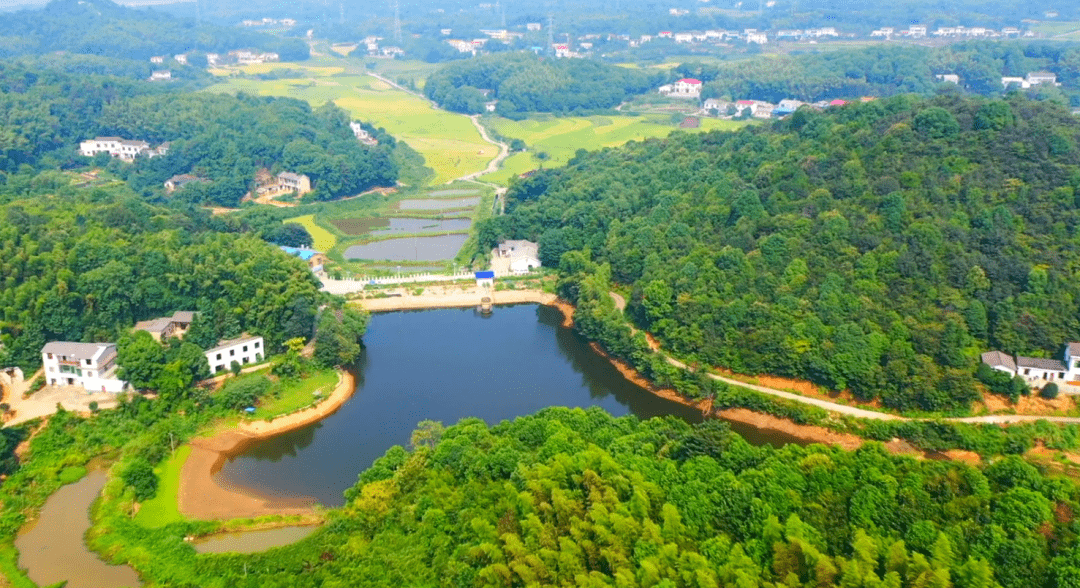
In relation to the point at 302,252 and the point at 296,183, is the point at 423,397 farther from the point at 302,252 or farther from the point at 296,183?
the point at 296,183

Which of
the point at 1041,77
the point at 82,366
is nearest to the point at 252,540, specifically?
the point at 82,366

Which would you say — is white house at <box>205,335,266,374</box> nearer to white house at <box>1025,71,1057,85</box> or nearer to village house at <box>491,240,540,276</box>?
village house at <box>491,240,540,276</box>

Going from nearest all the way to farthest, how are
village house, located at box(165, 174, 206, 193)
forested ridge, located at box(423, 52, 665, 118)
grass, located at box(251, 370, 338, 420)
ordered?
1. grass, located at box(251, 370, 338, 420)
2. village house, located at box(165, 174, 206, 193)
3. forested ridge, located at box(423, 52, 665, 118)

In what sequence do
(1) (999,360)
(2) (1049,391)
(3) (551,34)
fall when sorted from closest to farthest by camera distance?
(2) (1049,391)
(1) (999,360)
(3) (551,34)

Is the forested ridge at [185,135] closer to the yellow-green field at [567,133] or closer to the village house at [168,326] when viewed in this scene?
the yellow-green field at [567,133]

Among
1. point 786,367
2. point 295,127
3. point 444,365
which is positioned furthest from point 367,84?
point 786,367

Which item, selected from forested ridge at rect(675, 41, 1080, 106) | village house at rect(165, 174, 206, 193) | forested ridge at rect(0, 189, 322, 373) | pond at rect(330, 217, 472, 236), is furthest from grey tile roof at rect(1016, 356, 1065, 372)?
forested ridge at rect(675, 41, 1080, 106)
